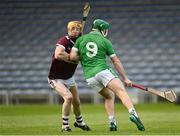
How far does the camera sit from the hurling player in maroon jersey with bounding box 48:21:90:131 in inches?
458

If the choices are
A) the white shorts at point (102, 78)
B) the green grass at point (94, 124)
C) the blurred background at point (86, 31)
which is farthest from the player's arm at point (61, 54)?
the blurred background at point (86, 31)

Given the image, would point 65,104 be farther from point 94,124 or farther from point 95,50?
point 94,124

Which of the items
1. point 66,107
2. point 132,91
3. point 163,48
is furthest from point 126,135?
point 163,48

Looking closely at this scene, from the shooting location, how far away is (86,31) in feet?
85.9

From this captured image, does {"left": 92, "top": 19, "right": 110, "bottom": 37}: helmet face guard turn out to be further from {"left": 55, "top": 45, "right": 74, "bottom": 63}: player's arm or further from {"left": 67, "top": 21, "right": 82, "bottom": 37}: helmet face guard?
{"left": 55, "top": 45, "right": 74, "bottom": 63}: player's arm

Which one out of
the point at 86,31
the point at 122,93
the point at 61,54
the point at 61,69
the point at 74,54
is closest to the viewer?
the point at 122,93

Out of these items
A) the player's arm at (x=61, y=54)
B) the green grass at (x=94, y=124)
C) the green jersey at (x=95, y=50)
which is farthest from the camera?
the player's arm at (x=61, y=54)

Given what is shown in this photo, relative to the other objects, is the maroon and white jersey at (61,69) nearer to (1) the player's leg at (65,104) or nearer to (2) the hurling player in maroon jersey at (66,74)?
(2) the hurling player in maroon jersey at (66,74)

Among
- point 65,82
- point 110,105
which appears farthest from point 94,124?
point 110,105

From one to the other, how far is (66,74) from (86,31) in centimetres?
1417

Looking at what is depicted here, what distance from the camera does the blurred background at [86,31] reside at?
25.5 metres

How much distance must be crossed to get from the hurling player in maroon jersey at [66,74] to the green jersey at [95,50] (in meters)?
0.59

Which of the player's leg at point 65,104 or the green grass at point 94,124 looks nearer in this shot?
the green grass at point 94,124

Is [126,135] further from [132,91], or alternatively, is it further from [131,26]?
[131,26]
